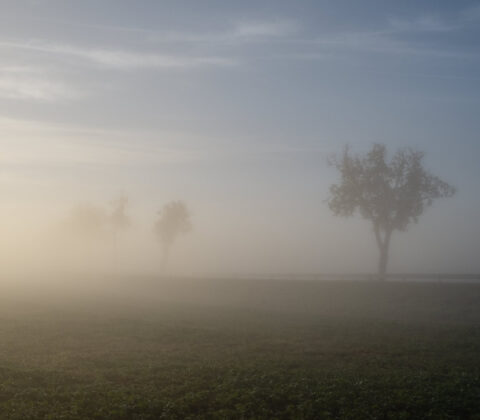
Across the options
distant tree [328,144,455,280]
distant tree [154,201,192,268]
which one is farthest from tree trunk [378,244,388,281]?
Answer: distant tree [154,201,192,268]

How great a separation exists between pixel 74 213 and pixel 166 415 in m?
133

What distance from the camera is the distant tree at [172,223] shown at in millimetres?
114062

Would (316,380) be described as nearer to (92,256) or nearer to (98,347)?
(98,347)

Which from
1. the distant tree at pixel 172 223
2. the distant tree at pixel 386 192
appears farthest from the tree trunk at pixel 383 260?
the distant tree at pixel 172 223

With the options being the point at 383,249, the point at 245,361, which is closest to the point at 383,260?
the point at 383,249

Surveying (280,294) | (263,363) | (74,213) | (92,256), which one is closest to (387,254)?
(280,294)

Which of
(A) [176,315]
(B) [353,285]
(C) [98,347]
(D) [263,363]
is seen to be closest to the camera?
(D) [263,363]

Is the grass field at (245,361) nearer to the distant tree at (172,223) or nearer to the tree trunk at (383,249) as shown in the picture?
the tree trunk at (383,249)

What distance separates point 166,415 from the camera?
1644cm

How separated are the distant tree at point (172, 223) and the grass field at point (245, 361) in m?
64.4

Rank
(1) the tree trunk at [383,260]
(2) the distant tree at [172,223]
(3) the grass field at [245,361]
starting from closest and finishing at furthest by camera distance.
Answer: (3) the grass field at [245,361]
(1) the tree trunk at [383,260]
(2) the distant tree at [172,223]

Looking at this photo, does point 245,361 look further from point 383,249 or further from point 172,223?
point 172,223

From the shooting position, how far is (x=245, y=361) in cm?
2428

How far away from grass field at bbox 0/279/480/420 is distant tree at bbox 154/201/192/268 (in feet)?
211
